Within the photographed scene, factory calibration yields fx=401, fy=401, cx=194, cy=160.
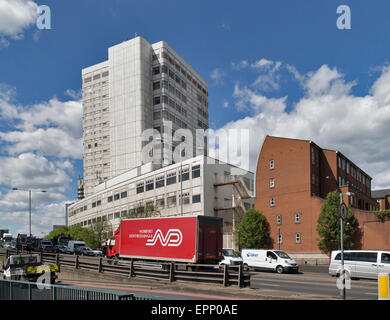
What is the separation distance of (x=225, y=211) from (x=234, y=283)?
4881 cm

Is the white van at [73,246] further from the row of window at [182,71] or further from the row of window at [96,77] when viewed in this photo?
the row of window at [96,77]

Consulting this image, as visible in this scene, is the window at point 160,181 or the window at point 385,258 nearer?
the window at point 385,258

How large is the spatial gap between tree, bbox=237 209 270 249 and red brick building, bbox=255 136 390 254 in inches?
49.1

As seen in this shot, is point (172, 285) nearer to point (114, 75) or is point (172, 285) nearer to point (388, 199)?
point (388, 199)

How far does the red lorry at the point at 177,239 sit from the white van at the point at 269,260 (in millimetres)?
9923

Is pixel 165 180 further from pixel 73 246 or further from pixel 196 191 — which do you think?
pixel 73 246

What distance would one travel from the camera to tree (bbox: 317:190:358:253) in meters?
48.7

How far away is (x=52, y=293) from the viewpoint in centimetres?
991

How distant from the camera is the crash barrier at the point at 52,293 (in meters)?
8.10

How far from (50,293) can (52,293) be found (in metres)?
0.11

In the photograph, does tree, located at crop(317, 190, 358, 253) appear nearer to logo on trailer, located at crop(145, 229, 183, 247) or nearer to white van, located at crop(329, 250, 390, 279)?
white van, located at crop(329, 250, 390, 279)

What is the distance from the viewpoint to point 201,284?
20.8 m

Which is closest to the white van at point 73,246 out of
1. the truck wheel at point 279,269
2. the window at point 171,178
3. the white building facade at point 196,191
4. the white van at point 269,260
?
the white building facade at point 196,191

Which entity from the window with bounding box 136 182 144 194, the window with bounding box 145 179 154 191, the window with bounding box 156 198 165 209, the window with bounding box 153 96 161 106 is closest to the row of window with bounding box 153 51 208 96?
the window with bounding box 153 96 161 106
